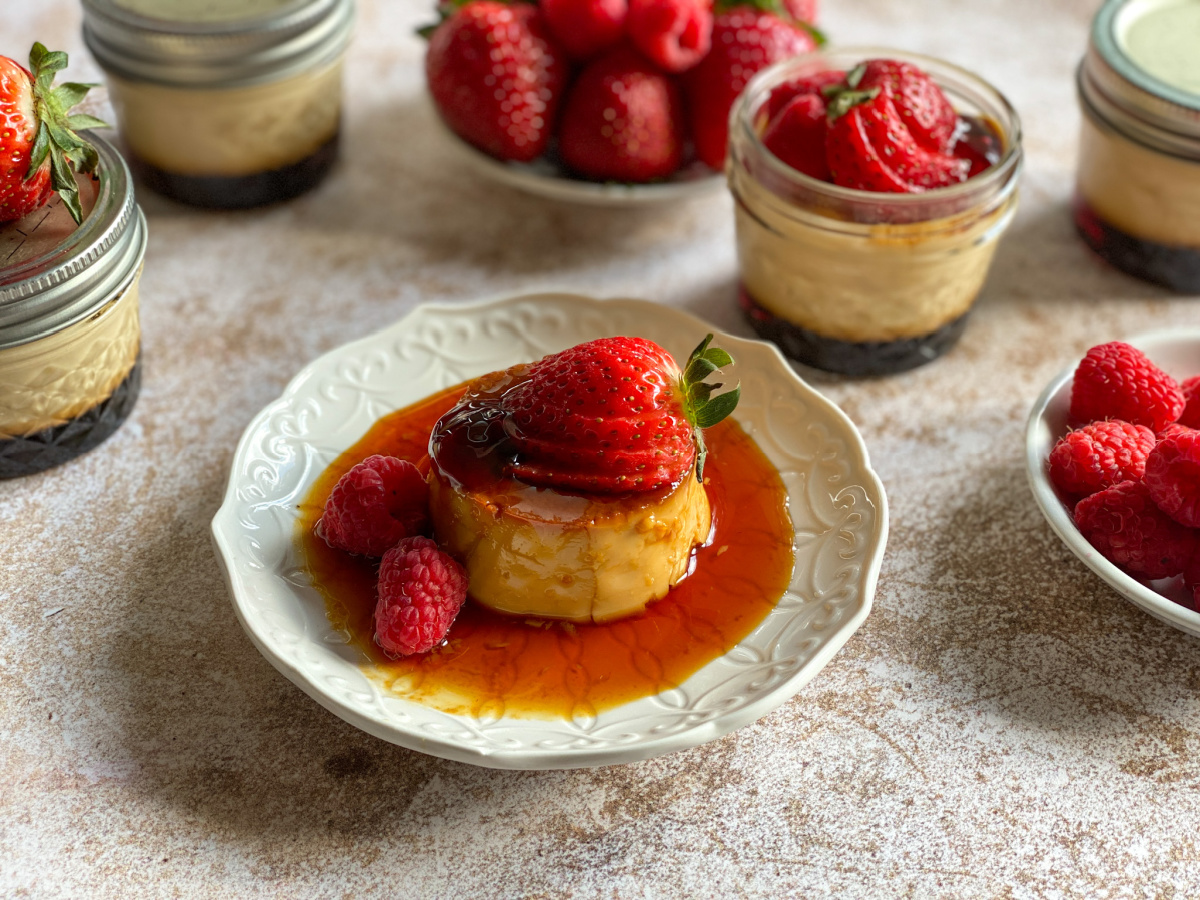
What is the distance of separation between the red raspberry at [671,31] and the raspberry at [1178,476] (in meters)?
1.14

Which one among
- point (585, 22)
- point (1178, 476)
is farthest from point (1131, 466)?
point (585, 22)

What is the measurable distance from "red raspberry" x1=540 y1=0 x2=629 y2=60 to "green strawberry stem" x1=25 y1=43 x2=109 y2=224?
893 mm

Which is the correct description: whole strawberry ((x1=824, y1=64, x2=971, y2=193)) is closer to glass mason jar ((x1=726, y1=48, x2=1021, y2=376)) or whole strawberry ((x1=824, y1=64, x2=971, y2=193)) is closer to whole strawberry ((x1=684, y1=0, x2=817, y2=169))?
glass mason jar ((x1=726, y1=48, x2=1021, y2=376))

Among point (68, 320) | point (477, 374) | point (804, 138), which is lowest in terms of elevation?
point (477, 374)

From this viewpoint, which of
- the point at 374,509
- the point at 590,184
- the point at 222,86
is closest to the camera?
the point at 374,509

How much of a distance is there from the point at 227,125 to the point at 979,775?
5.64ft

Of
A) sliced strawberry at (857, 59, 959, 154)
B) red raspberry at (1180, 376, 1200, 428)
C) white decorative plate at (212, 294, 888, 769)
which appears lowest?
white decorative plate at (212, 294, 888, 769)

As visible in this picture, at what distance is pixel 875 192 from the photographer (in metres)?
1.76

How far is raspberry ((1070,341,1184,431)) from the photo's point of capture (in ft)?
5.41

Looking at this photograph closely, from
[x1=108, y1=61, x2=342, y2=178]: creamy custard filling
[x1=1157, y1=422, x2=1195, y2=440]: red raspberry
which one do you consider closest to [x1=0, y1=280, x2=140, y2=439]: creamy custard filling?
[x1=108, y1=61, x2=342, y2=178]: creamy custard filling

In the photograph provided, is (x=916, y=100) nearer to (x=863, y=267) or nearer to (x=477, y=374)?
(x=863, y=267)

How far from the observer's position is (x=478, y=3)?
2205mm

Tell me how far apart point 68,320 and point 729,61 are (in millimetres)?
1246

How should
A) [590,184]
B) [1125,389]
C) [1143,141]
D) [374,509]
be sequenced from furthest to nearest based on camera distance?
[590,184] → [1143,141] → [1125,389] → [374,509]
